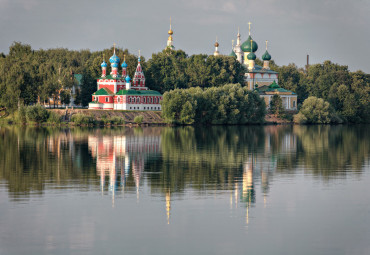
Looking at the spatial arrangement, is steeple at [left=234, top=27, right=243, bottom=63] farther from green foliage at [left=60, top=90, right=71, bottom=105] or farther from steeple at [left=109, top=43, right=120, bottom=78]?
green foliage at [left=60, top=90, right=71, bottom=105]

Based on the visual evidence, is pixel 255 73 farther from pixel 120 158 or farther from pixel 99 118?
pixel 120 158

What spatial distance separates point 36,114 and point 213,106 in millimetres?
20624

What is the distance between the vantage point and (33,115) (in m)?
72.1

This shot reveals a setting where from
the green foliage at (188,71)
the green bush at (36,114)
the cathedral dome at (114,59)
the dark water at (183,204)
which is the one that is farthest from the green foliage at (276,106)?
the dark water at (183,204)

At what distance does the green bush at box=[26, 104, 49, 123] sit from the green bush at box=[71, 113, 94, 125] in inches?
126

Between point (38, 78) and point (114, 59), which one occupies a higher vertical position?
point (114, 59)

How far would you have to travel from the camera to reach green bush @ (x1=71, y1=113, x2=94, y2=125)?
7244cm

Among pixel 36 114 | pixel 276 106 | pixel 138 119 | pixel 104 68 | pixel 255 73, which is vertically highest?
pixel 255 73

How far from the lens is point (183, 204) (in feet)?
65.1

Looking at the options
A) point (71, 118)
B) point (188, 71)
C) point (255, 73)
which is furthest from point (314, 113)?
point (71, 118)

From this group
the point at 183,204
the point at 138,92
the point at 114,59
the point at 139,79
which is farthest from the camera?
the point at 139,79

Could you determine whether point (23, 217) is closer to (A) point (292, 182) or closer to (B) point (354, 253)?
(B) point (354, 253)

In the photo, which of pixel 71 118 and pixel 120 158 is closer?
pixel 120 158

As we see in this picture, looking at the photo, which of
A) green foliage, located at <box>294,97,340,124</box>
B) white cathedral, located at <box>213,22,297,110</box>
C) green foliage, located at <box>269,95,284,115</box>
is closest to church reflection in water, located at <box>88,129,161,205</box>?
green foliage, located at <box>294,97,340,124</box>
